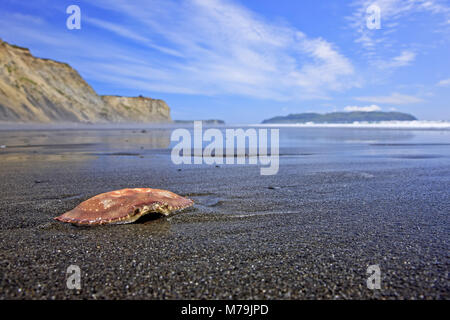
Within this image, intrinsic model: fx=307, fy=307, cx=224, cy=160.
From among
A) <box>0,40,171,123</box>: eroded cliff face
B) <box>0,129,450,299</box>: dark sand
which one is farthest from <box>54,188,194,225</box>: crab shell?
<box>0,40,171,123</box>: eroded cliff face

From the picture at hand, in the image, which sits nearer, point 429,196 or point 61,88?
point 429,196

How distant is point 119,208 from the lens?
2908mm

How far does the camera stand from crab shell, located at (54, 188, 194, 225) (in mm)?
2838

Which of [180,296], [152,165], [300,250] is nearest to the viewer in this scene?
[180,296]

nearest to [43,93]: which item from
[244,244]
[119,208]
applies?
[119,208]

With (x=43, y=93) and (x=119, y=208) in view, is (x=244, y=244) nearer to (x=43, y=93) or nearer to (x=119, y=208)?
(x=119, y=208)

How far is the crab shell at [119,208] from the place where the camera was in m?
2.84

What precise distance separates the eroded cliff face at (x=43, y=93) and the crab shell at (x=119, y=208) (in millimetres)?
47991

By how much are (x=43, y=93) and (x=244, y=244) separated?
201 ft

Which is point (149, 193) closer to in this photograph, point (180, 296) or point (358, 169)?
point (180, 296)

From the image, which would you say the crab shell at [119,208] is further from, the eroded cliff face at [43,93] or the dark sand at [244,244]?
the eroded cliff face at [43,93]

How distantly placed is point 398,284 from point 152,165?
5.95m

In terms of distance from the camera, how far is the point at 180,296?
5.47ft
